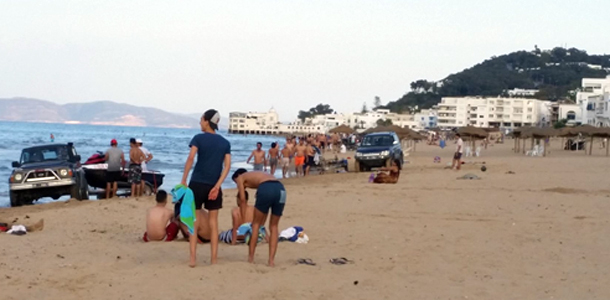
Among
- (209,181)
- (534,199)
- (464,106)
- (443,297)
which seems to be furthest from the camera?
(464,106)

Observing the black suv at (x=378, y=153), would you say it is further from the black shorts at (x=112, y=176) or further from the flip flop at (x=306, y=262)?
the flip flop at (x=306, y=262)

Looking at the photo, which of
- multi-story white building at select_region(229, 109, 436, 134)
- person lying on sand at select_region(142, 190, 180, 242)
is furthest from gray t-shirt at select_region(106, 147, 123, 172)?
multi-story white building at select_region(229, 109, 436, 134)

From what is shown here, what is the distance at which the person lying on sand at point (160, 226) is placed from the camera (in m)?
9.50

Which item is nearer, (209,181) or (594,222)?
(209,181)

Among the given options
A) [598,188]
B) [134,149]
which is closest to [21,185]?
[134,149]

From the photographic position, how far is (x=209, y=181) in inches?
291

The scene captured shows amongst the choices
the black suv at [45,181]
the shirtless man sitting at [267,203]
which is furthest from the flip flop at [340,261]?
the black suv at [45,181]

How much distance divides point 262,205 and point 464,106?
140281 millimetres

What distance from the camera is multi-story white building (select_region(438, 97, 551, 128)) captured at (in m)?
139

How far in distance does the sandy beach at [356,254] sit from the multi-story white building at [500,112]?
5076 inches

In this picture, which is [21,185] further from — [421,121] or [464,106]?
[421,121]

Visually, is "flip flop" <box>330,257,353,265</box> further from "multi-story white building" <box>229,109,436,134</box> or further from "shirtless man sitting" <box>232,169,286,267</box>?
"multi-story white building" <box>229,109,436,134</box>

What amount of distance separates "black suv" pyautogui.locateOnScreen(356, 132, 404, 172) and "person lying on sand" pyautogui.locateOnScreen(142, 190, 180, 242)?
1701 cm

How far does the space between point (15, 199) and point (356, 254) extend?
9917 millimetres
